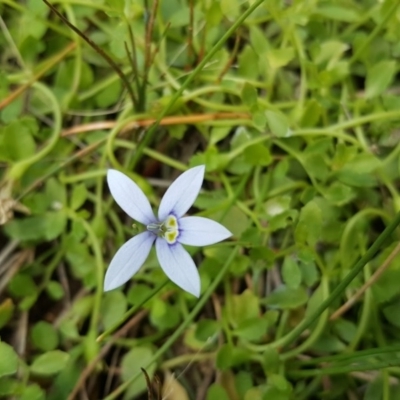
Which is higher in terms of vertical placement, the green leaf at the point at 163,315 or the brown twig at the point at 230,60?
the brown twig at the point at 230,60

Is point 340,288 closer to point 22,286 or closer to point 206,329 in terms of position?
point 206,329

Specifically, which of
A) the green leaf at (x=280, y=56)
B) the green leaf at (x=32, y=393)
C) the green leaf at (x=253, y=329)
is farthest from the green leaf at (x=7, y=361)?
the green leaf at (x=280, y=56)

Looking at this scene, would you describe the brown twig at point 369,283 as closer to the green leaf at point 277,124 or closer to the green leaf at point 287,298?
the green leaf at point 287,298

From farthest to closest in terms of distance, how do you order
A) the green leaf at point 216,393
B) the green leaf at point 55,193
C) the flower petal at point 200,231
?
the green leaf at point 55,193 → the green leaf at point 216,393 → the flower petal at point 200,231

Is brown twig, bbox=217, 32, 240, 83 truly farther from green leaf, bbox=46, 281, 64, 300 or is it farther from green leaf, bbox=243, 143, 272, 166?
green leaf, bbox=46, 281, 64, 300

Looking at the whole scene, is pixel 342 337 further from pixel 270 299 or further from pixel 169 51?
pixel 169 51

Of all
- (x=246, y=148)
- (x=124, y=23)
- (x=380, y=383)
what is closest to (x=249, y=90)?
(x=246, y=148)

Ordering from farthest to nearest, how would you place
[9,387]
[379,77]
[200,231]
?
[379,77] → [9,387] → [200,231]

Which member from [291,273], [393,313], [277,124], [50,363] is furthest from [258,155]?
[50,363]
